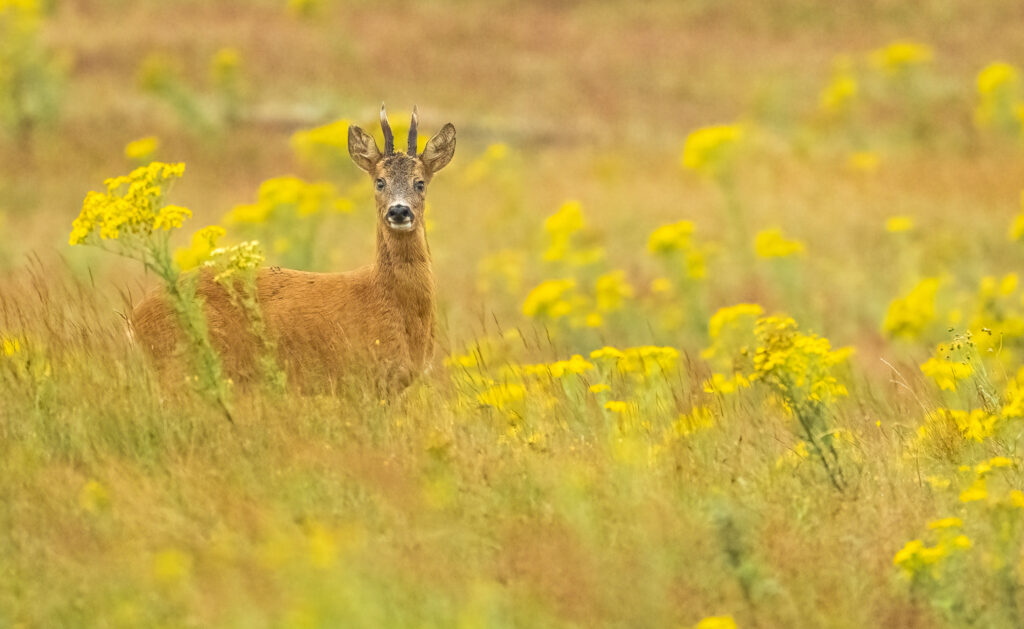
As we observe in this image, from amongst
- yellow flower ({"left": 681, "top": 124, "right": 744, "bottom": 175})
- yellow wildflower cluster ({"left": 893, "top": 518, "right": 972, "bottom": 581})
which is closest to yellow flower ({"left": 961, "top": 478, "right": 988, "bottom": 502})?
yellow wildflower cluster ({"left": 893, "top": 518, "right": 972, "bottom": 581})

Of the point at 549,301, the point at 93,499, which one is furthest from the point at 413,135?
the point at 93,499

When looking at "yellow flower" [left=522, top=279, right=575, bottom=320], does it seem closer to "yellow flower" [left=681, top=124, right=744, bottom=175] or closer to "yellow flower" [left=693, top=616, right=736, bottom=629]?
"yellow flower" [left=681, top=124, right=744, bottom=175]

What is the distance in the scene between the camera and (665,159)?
71.0ft

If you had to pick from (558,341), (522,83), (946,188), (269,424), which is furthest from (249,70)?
(269,424)

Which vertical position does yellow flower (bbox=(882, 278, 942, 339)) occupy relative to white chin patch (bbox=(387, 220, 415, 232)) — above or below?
above

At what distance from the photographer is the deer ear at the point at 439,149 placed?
731 centimetres

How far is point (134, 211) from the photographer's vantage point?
5355 millimetres

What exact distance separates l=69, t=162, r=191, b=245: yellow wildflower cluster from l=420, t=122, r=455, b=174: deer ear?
2030mm

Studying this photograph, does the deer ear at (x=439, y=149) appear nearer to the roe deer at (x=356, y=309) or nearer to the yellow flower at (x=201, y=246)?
the roe deer at (x=356, y=309)

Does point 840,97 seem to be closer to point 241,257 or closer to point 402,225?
point 402,225

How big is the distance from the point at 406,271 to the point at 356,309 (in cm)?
34

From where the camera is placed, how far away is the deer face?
6.90 meters

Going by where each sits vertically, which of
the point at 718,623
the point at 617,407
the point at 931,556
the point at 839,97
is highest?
the point at 839,97

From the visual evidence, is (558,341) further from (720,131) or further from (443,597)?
(443,597)
